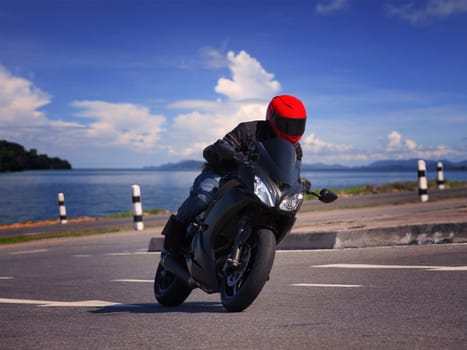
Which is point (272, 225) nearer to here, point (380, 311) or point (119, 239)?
point (380, 311)

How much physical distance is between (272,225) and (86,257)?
26.2 ft

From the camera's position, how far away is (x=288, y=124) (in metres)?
5.42

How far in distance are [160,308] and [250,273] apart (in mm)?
1414

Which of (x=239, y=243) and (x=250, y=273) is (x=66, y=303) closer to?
(x=239, y=243)

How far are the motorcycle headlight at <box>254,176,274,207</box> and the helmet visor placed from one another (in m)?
0.61

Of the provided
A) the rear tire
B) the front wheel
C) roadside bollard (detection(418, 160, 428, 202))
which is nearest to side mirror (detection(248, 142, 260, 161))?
the front wheel

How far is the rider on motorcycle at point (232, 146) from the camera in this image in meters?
5.41

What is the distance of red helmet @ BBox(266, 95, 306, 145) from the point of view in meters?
5.40

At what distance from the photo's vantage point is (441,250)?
9102 millimetres

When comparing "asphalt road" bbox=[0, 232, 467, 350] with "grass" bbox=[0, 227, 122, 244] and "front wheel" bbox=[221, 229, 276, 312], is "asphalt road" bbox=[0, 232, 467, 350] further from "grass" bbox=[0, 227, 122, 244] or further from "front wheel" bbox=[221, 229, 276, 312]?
"grass" bbox=[0, 227, 122, 244]

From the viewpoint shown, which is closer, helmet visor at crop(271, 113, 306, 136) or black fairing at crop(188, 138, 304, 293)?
black fairing at crop(188, 138, 304, 293)

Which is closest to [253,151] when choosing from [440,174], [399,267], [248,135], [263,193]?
[248,135]

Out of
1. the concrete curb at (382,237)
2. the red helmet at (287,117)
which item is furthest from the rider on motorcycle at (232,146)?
the concrete curb at (382,237)

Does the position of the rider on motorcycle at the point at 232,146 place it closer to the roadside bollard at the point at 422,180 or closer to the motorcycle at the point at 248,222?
the motorcycle at the point at 248,222
